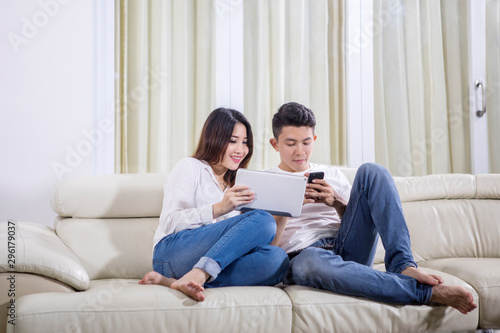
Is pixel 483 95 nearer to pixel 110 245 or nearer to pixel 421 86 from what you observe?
pixel 421 86

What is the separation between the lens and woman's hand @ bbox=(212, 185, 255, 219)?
Result: 1634 millimetres

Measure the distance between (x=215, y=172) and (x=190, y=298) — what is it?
0.58 m

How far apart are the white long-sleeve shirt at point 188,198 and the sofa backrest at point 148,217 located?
0.92ft

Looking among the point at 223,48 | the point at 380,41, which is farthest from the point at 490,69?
the point at 223,48

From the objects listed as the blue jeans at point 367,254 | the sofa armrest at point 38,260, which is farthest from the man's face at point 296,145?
the sofa armrest at point 38,260

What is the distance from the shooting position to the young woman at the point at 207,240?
1.53 metres

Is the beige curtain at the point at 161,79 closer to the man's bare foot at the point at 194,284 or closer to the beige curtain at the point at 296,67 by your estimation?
the beige curtain at the point at 296,67

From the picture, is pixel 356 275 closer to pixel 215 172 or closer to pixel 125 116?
pixel 215 172

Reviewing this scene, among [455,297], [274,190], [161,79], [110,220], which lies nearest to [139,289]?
[274,190]

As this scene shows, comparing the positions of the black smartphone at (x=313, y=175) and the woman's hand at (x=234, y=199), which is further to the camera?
the black smartphone at (x=313, y=175)

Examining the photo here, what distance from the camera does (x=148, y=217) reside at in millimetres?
2092

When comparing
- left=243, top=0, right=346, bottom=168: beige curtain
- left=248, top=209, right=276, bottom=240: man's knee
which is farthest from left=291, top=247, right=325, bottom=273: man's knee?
left=243, top=0, right=346, bottom=168: beige curtain

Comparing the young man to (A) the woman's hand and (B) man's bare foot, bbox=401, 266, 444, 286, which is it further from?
(A) the woman's hand

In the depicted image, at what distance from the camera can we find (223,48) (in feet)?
9.11
